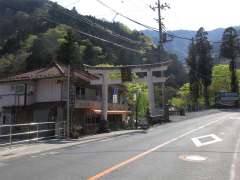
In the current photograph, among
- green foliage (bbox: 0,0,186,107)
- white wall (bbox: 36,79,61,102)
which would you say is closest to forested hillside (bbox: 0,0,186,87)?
green foliage (bbox: 0,0,186,107)

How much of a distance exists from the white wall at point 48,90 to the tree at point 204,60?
56.1 metres

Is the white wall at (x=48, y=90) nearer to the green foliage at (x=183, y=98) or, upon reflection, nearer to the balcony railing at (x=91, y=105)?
the balcony railing at (x=91, y=105)

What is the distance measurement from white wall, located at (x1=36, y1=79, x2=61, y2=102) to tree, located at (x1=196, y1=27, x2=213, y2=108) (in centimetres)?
5614

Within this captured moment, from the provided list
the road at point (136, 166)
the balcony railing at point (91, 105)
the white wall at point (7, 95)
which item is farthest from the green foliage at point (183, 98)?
the road at point (136, 166)

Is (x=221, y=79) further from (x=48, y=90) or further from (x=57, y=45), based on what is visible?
(x=48, y=90)

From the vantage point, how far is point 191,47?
85938mm

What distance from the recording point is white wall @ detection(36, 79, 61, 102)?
100ft

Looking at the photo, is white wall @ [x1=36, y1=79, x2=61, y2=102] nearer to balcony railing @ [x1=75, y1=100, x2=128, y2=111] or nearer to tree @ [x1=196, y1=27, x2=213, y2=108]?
balcony railing @ [x1=75, y1=100, x2=128, y2=111]

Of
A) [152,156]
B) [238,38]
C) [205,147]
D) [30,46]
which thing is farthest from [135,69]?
[238,38]

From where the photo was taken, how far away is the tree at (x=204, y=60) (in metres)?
80.9

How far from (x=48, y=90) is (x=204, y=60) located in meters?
57.9

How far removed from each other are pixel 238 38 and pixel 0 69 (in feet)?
192

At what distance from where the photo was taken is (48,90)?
31.1 metres

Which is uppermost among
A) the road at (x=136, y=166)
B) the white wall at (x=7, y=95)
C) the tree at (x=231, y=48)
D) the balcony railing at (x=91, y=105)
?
the tree at (x=231, y=48)
